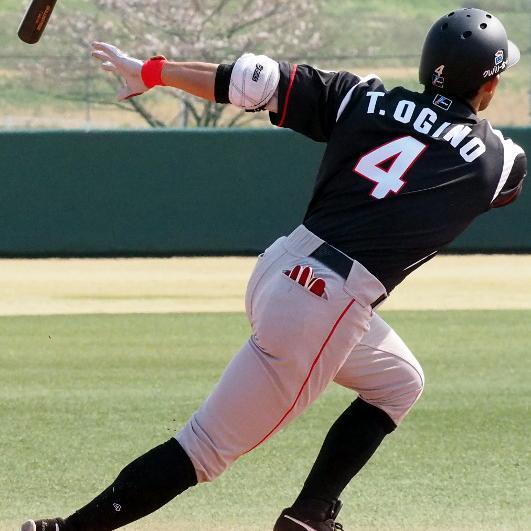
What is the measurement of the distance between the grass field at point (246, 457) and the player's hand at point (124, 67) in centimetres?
175

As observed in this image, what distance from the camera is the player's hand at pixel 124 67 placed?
427 cm

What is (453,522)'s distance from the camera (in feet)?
16.4

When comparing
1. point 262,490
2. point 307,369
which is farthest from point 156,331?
point 307,369

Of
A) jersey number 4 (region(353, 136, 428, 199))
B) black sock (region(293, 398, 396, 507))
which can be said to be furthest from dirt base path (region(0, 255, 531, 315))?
jersey number 4 (region(353, 136, 428, 199))

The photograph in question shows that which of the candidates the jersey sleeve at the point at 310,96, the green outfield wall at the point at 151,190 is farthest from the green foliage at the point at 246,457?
the green outfield wall at the point at 151,190

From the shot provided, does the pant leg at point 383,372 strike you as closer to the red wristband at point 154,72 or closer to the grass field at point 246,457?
the grass field at point 246,457

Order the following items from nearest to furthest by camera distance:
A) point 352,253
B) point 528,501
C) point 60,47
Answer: point 352,253 → point 528,501 → point 60,47

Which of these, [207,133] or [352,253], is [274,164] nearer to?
[207,133]

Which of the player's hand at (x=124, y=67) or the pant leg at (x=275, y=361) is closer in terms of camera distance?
the pant leg at (x=275, y=361)

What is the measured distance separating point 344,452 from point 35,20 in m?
1.97

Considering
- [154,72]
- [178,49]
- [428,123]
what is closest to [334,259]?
[428,123]

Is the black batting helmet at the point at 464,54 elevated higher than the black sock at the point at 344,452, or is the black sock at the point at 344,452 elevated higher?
the black batting helmet at the point at 464,54

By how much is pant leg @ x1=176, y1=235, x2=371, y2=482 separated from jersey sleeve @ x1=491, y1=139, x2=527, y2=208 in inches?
25.1

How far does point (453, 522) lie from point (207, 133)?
11978 millimetres
